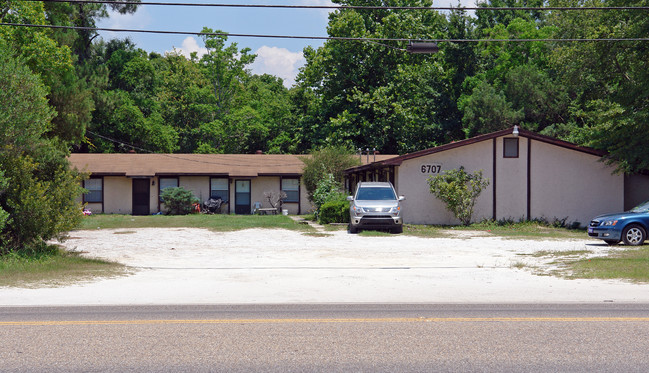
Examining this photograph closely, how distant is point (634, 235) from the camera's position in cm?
1825

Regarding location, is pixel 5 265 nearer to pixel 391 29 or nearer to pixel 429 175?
pixel 429 175

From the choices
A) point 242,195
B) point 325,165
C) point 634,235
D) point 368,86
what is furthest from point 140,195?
point 634,235

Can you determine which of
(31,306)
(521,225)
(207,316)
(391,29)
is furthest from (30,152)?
(391,29)

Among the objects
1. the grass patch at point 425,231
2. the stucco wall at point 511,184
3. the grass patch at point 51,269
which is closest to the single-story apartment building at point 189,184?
the stucco wall at point 511,184

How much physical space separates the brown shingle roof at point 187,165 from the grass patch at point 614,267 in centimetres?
2726

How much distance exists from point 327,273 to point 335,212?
1584 cm

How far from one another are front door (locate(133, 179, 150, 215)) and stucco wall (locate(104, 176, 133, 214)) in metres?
0.26

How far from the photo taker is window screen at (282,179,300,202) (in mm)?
41250

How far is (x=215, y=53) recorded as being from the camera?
206 feet

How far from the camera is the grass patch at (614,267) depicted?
11.9 meters

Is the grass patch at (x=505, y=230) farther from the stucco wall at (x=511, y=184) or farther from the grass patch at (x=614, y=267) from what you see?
the grass patch at (x=614, y=267)

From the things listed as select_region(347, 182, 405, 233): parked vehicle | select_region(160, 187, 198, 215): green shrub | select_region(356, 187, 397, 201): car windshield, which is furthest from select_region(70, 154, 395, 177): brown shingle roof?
select_region(347, 182, 405, 233): parked vehicle

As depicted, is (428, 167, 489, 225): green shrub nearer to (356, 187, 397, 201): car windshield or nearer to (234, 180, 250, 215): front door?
(356, 187, 397, 201): car windshield

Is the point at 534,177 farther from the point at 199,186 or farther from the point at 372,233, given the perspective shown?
the point at 199,186
